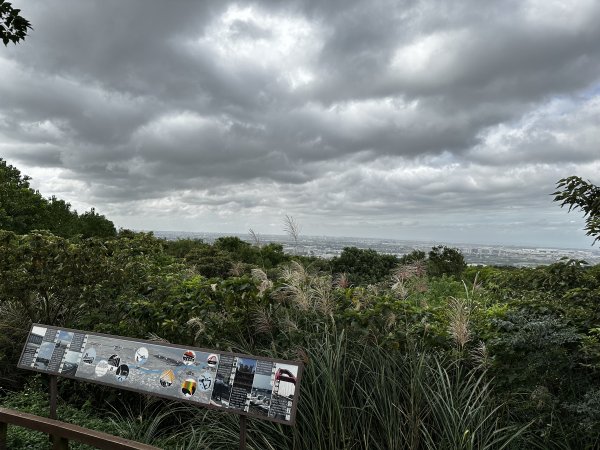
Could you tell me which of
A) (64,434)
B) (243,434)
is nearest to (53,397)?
(64,434)

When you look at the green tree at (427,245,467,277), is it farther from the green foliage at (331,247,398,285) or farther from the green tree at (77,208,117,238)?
the green tree at (77,208,117,238)

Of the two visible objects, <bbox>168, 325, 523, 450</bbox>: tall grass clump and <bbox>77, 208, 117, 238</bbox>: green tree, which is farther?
<bbox>77, 208, 117, 238</bbox>: green tree

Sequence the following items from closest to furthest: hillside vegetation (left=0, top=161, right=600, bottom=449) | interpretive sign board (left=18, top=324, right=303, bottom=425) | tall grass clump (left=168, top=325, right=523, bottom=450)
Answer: interpretive sign board (left=18, top=324, right=303, bottom=425) < tall grass clump (left=168, top=325, right=523, bottom=450) < hillside vegetation (left=0, top=161, right=600, bottom=449)

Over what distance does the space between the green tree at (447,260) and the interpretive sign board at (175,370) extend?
16880mm

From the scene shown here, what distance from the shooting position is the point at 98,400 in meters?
5.06

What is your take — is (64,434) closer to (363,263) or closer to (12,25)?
(12,25)

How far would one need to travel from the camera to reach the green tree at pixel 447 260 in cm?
1938

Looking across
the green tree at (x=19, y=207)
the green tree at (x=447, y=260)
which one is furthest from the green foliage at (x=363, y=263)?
the green tree at (x=19, y=207)

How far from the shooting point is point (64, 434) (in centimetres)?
348

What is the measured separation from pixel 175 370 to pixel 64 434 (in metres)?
0.97

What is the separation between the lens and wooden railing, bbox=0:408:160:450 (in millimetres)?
3229

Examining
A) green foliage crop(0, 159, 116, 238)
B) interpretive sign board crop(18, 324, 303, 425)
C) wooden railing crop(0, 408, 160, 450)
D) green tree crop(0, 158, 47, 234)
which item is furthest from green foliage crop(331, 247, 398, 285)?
wooden railing crop(0, 408, 160, 450)

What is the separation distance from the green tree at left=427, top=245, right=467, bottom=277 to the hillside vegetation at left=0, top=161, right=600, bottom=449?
14.2m

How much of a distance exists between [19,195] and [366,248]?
14534mm
